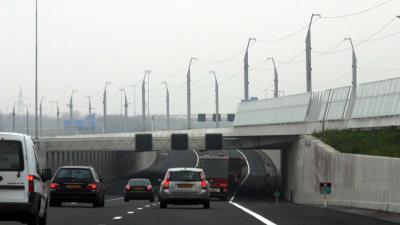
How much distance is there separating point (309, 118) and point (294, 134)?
1.52 metres

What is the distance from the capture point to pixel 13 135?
1895 cm

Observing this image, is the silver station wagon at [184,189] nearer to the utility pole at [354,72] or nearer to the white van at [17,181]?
the white van at [17,181]

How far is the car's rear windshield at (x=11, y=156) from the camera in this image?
18.8m

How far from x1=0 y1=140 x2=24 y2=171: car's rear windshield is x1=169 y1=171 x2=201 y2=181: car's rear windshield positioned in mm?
17348

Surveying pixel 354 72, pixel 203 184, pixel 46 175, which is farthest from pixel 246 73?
pixel 46 175

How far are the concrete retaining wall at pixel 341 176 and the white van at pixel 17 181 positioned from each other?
51.3 feet

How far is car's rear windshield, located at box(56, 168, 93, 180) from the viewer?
118 ft

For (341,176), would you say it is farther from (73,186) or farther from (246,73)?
(246,73)

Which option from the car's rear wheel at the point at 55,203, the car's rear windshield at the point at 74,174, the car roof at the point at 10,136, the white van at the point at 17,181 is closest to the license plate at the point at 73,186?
the car's rear windshield at the point at 74,174

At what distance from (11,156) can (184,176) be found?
17.5m

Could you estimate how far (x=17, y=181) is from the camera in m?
18.8

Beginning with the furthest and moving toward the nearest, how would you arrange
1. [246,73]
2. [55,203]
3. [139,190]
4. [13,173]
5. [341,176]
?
[246,73] → [139,190] → [341,176] → [55,203] → [13,173]

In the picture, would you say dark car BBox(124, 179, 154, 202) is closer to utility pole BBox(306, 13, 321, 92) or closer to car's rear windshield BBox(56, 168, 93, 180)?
utility pole BBox(306, 13, 321, 92)

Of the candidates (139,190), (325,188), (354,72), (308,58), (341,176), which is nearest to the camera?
(325,188)
